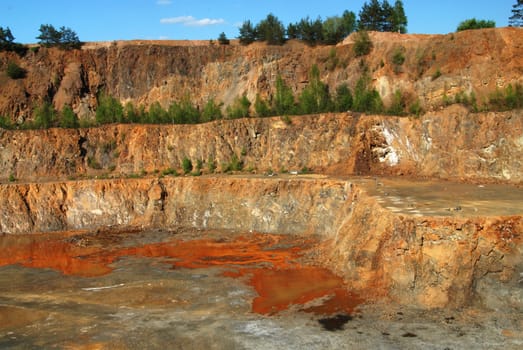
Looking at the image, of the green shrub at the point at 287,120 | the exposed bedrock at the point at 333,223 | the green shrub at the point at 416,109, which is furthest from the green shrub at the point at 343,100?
the exposed bedrock at the point at 333,223

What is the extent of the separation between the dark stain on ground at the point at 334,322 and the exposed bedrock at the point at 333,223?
214 cm

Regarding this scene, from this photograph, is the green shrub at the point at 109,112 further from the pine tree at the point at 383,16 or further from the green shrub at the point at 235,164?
the pine tree at the point at 383,16

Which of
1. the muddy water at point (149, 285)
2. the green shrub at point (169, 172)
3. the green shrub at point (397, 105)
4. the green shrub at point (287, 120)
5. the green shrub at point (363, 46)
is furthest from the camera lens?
the green shrub at point (363, 46)

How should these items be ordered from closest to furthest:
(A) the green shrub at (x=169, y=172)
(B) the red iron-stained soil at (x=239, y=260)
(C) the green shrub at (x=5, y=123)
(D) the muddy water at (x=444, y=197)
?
(B) the red iron-stained soil at (x=239, y=260) < (D) the muddy water at (x=444, y=197) < (A) the green shrub at (x=169, y=172) < (C) the green shrub at (x=5, y=123)

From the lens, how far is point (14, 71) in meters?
47.2

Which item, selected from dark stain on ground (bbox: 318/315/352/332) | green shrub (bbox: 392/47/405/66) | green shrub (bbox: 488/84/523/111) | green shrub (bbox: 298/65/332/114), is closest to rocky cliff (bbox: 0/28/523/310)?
green shrub (bbox: 392/47/405/66)

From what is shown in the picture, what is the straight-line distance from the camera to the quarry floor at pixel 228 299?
15938mm

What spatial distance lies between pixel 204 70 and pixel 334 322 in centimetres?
3492

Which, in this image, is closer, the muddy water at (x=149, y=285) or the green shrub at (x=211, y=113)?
the muddy water at (x=149, y=285)

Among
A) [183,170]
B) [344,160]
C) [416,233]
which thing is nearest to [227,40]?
[183,170]

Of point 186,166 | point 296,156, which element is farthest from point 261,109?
point 186,166

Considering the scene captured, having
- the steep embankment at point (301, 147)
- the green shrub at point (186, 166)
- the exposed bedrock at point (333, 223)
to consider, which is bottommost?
the exposed bedrock at point (333, 223)

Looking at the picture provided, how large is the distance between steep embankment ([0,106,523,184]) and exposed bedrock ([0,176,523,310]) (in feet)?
14.7

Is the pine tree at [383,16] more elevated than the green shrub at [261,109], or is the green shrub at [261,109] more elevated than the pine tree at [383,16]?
the pine tree at [383,16]
